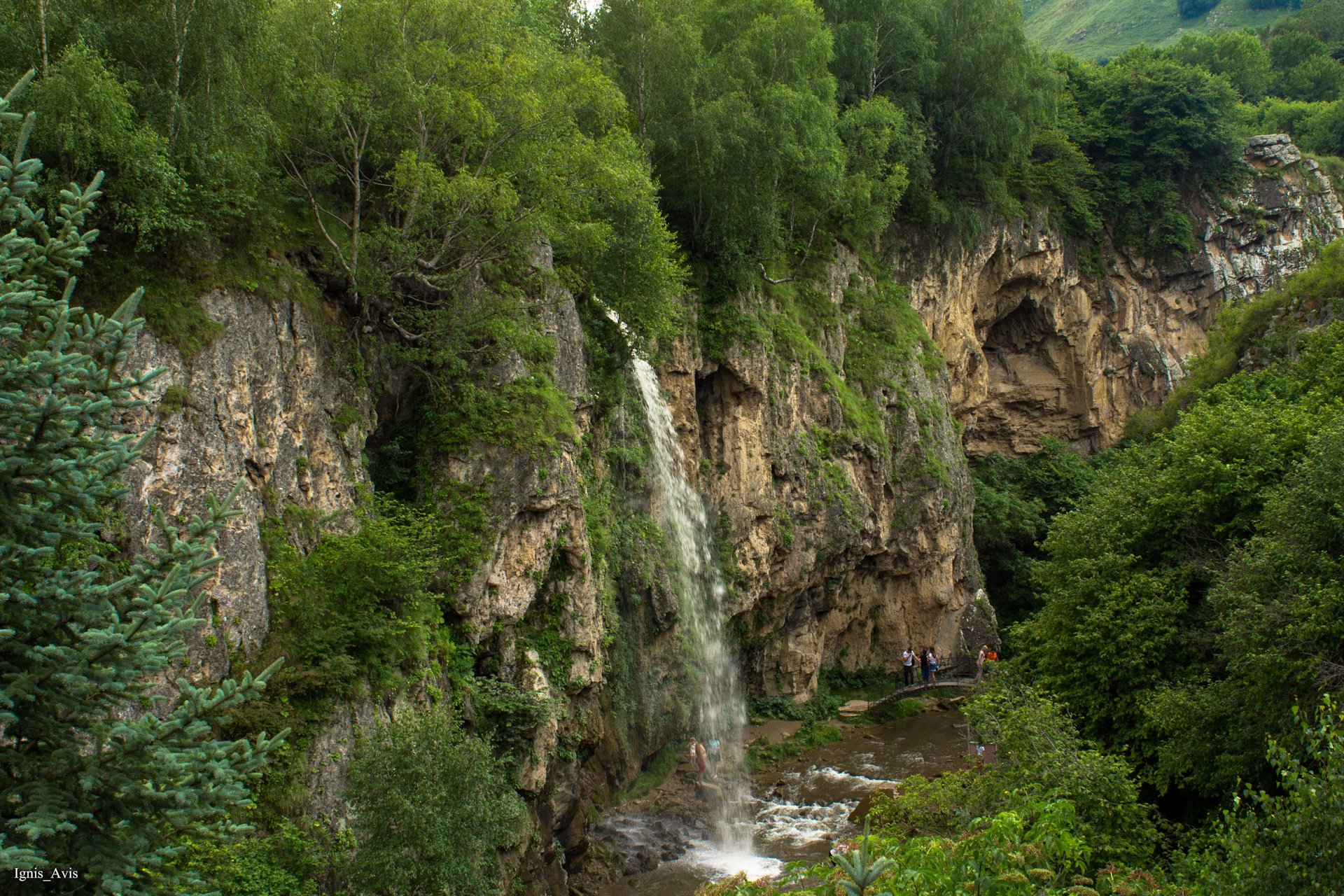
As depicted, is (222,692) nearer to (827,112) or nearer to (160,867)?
(160,867)

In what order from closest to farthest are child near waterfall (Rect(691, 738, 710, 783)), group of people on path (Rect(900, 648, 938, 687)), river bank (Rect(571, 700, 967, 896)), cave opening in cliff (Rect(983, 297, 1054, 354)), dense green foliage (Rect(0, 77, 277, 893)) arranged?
dense green foliage (Rect(0, 77, 277, 893)) < river bank (Rect(571, 700, 967, 896)) < child near waterfall (Rect(691, 738, 710, 783)) < group of people on path (Rect(900, 648, 938, 687)) < cave opening in cliff (Rect(983, 297, 1054, 354))

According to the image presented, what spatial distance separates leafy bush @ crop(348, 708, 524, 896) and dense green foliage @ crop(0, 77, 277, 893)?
5.31 m

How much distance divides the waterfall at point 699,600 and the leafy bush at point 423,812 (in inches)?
473

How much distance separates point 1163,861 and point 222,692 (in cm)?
1417

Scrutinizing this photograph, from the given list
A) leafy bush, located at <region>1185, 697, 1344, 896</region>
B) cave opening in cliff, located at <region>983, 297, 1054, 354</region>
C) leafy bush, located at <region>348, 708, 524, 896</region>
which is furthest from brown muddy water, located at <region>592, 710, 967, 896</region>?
cave opening in cliff, located at <region>983, 297, 1054, 354</region>

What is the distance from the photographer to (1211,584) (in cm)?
1756

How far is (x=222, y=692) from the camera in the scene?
600 centimetres

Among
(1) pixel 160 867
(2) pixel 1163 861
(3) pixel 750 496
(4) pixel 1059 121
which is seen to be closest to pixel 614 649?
(3) pixel 750 496

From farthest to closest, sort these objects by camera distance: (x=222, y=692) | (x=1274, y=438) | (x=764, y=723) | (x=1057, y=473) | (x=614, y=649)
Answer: (x=1057, y=473), (x=764, y=723), (x=614, y=649), (x=1274, y=438), (x=222, y=692)

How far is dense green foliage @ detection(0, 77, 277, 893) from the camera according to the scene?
5.83 m

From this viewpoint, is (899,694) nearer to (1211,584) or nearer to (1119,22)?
(1211,584)

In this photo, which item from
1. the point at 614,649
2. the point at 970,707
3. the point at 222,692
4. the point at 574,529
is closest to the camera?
the point at 222,692

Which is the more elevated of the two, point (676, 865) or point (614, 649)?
point (614, 649)

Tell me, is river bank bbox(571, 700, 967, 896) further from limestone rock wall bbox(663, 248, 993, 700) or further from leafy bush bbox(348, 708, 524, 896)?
leafy bush bbox(348, 708, 524, 896)
